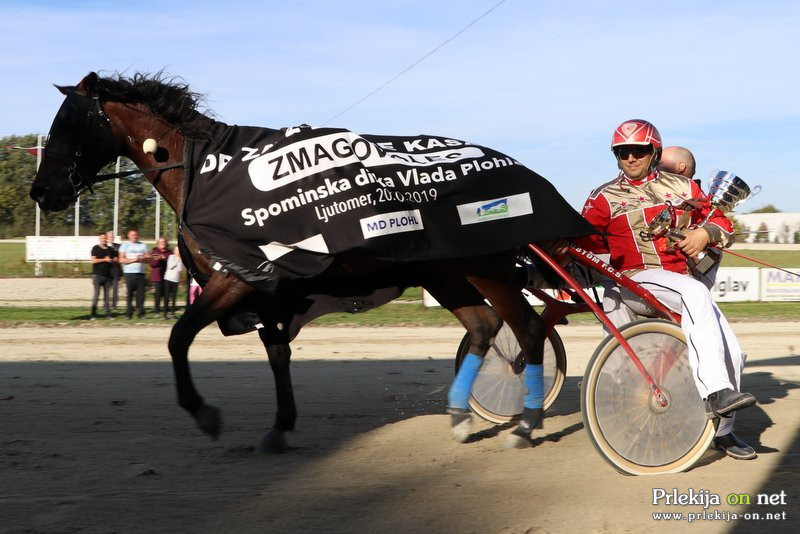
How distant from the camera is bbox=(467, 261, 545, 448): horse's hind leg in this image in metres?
5.37

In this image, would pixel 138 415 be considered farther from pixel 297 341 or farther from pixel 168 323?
pixel 168 323

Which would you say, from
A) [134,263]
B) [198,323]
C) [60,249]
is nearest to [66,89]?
[198,323]

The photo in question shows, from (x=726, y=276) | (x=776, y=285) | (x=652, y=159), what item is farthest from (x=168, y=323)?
(x=776, y=285)

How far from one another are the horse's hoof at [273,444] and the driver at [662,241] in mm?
2225

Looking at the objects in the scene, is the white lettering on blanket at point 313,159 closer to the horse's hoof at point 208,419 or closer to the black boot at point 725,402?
the horse's hoof at point 208,419

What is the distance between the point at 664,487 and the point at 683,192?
1842 mm

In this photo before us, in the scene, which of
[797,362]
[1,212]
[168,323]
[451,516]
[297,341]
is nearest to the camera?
[451,516]

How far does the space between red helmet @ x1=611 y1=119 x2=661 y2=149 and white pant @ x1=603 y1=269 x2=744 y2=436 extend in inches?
29.9

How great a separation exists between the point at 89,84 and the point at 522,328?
2.99 metres

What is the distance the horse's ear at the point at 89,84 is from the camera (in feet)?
16.5

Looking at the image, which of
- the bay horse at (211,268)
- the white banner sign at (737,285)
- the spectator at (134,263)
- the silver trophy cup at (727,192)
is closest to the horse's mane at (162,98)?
the bay horse at (211,268)

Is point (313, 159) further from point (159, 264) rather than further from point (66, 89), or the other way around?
point (159, 264)

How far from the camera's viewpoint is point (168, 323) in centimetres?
1515

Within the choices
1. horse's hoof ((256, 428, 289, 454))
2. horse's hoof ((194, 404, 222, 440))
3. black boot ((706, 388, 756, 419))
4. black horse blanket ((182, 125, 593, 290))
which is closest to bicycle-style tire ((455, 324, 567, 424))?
black horse blanket ((182, 125, 593, 290))
